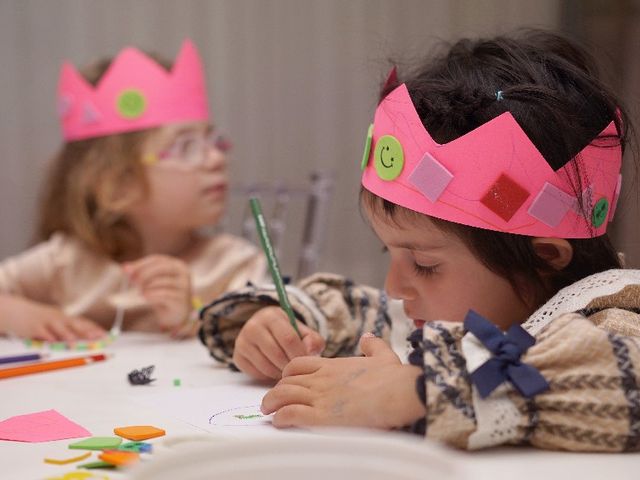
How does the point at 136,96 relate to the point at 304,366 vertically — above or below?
above

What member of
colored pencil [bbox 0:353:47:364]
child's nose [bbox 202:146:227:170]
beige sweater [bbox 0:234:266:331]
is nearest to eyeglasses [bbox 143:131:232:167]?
child's nose [bbox 202:146:227:170]

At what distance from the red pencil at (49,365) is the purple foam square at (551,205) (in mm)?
634

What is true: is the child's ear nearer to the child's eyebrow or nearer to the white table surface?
the child's eyebrow

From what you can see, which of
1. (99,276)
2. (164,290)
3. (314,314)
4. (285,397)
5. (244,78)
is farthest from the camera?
(244,78)

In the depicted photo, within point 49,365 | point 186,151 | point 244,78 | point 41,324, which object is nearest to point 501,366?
point 49,365

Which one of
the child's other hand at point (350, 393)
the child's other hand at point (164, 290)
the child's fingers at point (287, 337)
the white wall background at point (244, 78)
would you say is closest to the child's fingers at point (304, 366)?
the child's other hand at point (350, 393)

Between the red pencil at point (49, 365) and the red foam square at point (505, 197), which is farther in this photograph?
the red pencil at point (49, 365)

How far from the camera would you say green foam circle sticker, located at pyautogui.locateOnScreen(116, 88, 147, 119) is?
1.63m

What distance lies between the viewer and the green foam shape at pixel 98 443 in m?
0.65

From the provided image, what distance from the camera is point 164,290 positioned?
4.59 ft

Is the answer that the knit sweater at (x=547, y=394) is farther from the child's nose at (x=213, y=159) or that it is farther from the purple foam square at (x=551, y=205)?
the child's nose at (x=213, y=159)

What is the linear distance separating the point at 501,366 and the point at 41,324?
0.99 metres

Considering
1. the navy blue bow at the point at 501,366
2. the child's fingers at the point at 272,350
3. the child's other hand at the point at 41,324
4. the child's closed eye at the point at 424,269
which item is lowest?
the child's other hand at the point at 41,324

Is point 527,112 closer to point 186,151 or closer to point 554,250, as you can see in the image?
point 554,250
